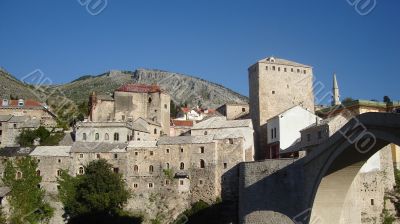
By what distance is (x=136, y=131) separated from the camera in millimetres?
58656

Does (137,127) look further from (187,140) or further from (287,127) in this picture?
(287,127)

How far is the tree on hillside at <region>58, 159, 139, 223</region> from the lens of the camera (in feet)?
157

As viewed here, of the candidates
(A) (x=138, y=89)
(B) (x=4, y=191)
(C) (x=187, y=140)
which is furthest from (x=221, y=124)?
(B) (x=4, y=191)

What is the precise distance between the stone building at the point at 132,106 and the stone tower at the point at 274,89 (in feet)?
42.3

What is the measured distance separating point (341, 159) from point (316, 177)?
13.8 ft

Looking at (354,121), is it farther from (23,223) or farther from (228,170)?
(23,223)

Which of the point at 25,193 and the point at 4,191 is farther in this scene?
the point at 25,193

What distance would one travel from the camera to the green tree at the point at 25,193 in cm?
4912

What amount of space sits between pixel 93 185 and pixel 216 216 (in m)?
12.5

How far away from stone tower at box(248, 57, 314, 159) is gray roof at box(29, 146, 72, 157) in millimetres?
21575

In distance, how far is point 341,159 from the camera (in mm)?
30969

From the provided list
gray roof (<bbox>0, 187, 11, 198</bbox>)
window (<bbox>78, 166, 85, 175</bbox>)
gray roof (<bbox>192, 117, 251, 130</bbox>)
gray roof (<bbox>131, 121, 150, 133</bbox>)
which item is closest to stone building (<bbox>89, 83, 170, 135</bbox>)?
gray roof (<bbox>131, 121, 150, 133</bbox>)

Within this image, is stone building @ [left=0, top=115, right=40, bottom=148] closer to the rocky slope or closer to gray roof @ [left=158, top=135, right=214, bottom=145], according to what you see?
gray roof @ [left=158, top=135, right=214, bottom=145]

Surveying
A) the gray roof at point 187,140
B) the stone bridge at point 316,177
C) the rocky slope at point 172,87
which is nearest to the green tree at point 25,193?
the gray roof at point 187,140
